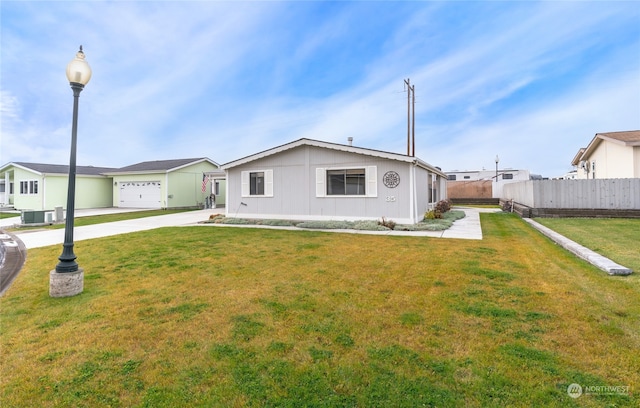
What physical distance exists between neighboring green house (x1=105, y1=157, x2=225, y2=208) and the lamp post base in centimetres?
1915

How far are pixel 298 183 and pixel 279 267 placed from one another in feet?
25.2

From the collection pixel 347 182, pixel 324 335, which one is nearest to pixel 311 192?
pixel 347 182

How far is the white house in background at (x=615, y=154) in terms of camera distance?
45.7 feet

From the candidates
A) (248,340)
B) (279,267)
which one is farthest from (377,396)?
(279,267)

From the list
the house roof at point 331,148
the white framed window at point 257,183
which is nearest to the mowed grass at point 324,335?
the house roof at point 331,148

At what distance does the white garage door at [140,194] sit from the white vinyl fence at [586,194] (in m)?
23.4

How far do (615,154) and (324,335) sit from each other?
65.2 ft

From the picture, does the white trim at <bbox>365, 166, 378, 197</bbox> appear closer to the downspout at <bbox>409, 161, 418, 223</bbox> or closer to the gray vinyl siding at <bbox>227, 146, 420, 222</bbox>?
the gray vinyl siding at <bbox>227, 146, 420, 222</bbox>

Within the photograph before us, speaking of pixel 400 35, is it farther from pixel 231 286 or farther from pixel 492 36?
pixel 231 286

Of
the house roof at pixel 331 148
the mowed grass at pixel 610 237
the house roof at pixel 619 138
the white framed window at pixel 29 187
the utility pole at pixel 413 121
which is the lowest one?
the mowed grass at pixel 610 237

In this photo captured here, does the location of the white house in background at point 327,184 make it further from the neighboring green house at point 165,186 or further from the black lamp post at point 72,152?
the neighboring green house at point 165,186

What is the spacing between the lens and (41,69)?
1188cm

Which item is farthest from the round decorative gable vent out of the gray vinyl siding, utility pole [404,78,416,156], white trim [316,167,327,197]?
utility pole [404,78,416,156]

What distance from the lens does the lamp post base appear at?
4.16 metres
